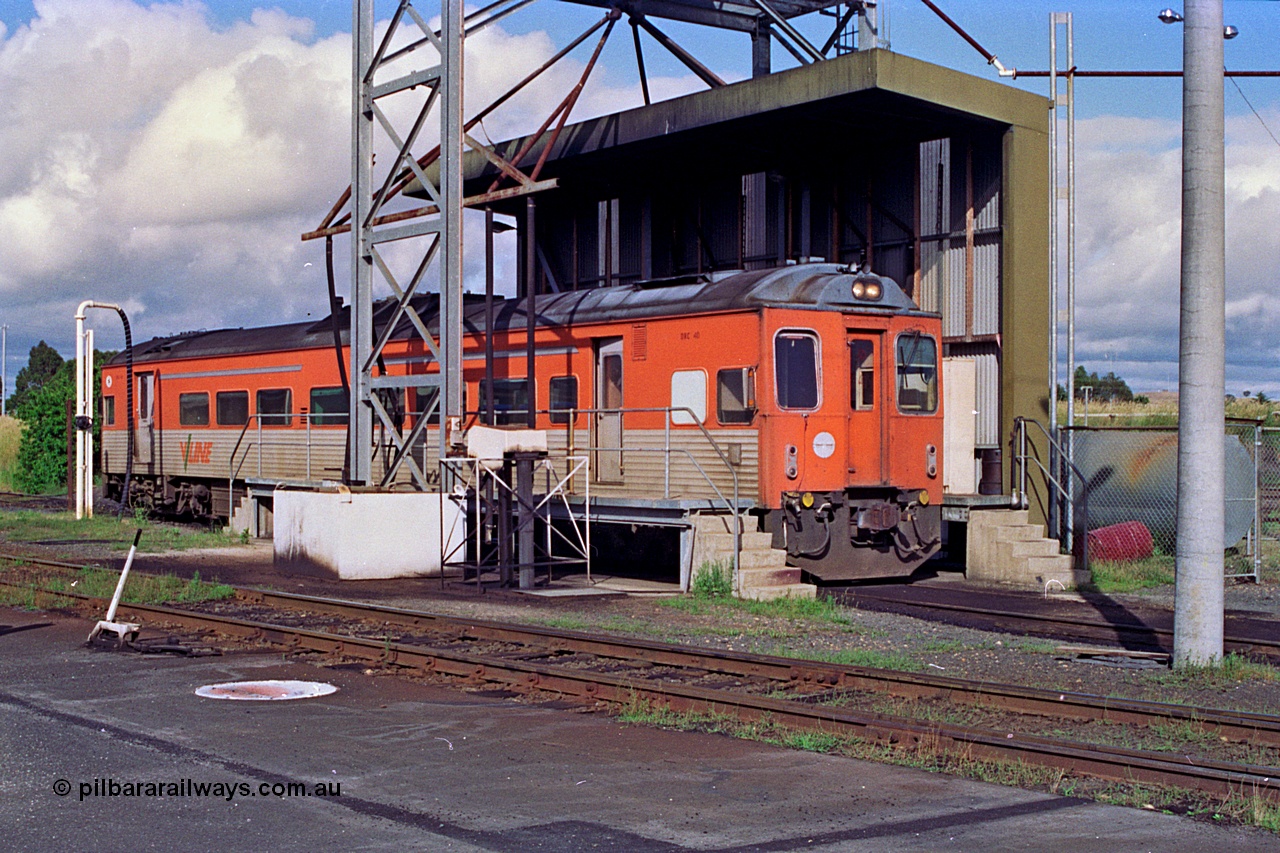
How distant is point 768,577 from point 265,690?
302 inches

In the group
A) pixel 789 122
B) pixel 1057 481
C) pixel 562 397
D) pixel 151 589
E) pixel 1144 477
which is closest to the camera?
pixel 151 589

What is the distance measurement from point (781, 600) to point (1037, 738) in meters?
7.66

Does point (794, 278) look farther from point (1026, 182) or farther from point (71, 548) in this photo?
point (71, 548)

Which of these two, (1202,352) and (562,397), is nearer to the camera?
(1202,352)

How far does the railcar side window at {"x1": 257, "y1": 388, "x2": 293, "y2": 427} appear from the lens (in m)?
25.2

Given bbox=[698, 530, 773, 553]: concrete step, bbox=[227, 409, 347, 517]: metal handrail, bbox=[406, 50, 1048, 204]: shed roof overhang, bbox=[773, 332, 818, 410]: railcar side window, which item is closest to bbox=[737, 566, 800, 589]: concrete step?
bbox=[698, 530, 773, 553]: concrete step

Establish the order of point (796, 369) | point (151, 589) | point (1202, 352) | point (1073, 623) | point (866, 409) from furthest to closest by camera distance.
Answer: point (866, 409)
point (796, 369)
point (151, 589)
point (1073, 623)
point (1202, 352)

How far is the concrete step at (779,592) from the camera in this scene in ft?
52.9

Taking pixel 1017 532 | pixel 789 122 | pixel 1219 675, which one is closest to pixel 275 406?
pixel 789 122

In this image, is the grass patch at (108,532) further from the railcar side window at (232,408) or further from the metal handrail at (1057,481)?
the metal handrail at (1057,481)

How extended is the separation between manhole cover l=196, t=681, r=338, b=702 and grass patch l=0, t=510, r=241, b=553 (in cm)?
1331

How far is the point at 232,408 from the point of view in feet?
88.0

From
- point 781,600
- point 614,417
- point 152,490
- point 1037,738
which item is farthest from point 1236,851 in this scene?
point 152,490

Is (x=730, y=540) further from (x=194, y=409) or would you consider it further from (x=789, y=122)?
(x=194, y=409)
